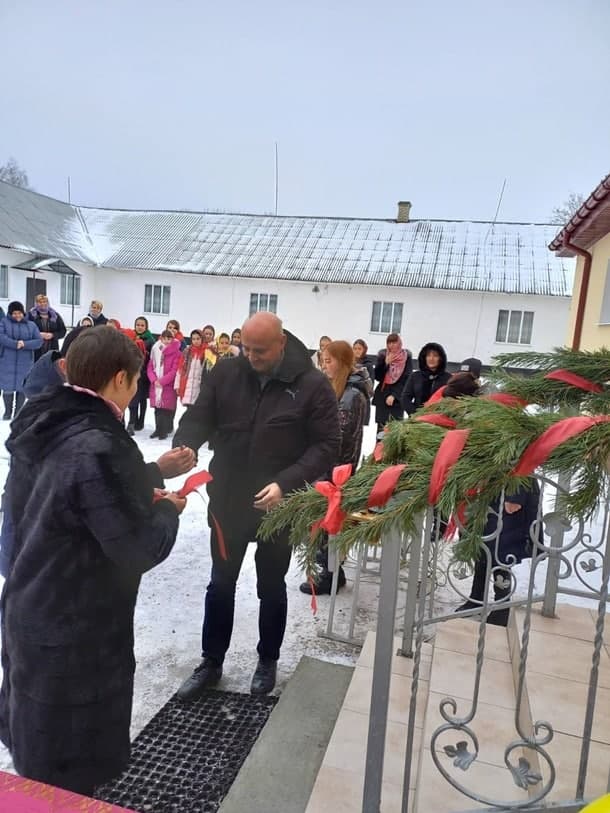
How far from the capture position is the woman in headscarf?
275 inches

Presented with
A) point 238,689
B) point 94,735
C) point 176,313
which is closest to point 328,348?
point 238,689

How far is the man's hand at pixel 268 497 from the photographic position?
238 centimetres

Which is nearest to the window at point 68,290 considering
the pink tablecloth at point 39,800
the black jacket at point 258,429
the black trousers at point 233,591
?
the black jacket at point 258,429

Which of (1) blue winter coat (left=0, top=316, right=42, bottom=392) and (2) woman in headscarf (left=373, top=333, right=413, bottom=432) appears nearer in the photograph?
(2) woman in headscarf (left=373, top=333, right=413, bottom=432)

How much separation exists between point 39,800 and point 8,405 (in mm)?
8019

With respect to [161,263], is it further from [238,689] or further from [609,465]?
[609,465]

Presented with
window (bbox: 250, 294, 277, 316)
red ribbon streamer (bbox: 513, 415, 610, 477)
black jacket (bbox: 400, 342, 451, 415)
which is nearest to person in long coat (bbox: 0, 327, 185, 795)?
red ribbon streamer (bbox: 513, 415, 610, 477)

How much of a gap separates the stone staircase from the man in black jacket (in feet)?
2.23

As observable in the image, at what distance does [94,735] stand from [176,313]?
2266cm

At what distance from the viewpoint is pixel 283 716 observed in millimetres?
2475

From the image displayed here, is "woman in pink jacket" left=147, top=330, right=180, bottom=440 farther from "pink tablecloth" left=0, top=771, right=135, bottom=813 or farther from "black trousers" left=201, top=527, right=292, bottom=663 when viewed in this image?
"pink tablecloth" left=0, top=771, right=135, bottom=813

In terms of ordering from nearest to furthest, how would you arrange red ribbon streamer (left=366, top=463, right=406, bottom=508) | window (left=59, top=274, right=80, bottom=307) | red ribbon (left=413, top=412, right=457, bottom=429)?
red ribbon streamer (left=366, top=463, right=406, bottom=508) < red ribbon (left=413, top=412, right=457, bottom=429) < window (left=59, top=274, right=80, bottom=307)

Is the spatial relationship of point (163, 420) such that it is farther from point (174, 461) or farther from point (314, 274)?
point (314, 274)

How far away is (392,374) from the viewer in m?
7.10
